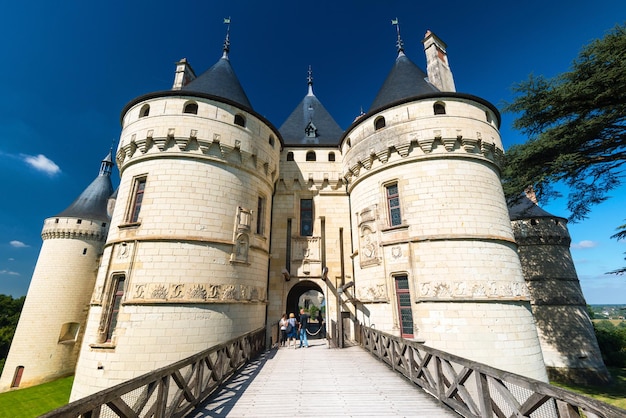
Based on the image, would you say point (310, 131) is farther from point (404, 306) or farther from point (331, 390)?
point (331, 390)

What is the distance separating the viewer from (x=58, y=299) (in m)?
21.5

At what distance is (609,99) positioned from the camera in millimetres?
11914

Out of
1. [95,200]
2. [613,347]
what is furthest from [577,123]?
[95,200]

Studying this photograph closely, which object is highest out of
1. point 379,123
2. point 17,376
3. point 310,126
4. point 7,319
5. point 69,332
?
point 310,126

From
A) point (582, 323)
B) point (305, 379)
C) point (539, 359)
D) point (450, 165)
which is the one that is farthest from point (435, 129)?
point (582, 323)

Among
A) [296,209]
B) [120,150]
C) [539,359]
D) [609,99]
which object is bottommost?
[539,359]

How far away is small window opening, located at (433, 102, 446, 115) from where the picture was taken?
1215cm

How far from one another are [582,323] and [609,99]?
Result: 1636cm

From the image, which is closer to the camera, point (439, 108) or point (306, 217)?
point (439, 108)

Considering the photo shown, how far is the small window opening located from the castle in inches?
3.3

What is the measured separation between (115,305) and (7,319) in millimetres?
36048

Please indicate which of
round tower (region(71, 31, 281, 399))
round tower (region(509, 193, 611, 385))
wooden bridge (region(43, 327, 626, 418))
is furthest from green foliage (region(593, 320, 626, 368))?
round tower (region(71, 31, 281, 399))

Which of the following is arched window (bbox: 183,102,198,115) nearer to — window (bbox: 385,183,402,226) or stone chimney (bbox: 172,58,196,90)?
stone chimney (bbox: 172,58,196,90)

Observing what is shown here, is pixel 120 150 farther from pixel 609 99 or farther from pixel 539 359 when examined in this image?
pixel 609 99
